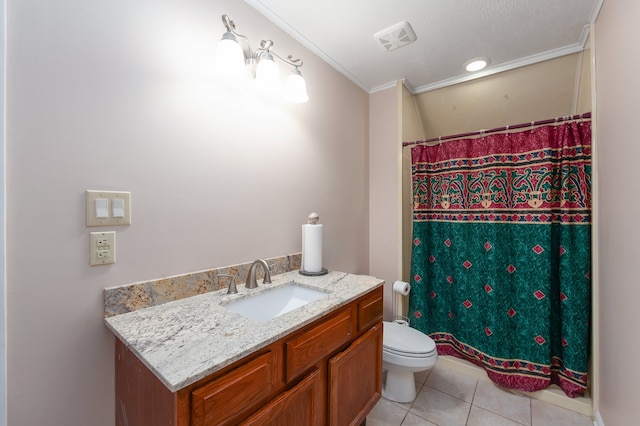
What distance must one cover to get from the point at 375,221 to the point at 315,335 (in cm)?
152

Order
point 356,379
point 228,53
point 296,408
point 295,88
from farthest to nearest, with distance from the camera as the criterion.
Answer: point 295,88 → point 356,379 → point 228,53 → point 296,408

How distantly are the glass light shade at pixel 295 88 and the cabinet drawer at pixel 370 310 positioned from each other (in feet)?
3.78

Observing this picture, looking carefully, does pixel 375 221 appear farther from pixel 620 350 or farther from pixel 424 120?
pixel 620 350

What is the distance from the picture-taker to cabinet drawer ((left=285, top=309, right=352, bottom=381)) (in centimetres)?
93

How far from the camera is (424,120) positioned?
2.55m

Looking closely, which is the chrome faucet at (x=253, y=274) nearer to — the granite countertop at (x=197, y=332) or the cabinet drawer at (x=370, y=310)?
the granite countertop at (x=197, y=332)

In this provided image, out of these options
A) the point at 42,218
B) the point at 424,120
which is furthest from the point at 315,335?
the point at 424,120

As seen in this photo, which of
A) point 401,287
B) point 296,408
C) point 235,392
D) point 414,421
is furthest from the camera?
point 401,287

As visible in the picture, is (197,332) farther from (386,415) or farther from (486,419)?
(486,419)

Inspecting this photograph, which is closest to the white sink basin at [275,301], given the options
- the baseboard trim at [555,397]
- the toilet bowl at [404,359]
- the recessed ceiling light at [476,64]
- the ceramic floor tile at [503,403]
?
the toilet bowl at [404,359]

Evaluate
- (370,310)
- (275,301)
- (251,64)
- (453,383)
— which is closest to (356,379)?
(370,310)

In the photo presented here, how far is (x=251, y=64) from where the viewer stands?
4.47 feet

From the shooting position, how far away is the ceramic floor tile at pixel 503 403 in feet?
5.28

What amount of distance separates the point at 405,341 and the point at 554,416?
97 centimetres
